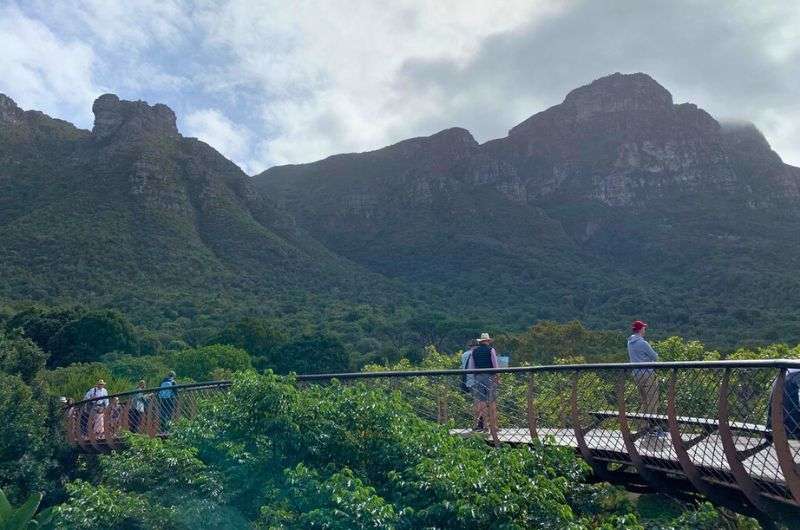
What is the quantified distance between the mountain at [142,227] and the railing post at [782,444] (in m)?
44.9

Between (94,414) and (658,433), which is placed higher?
(658,433)

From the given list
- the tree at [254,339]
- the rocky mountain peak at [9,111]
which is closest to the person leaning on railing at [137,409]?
the tree at [254,339]

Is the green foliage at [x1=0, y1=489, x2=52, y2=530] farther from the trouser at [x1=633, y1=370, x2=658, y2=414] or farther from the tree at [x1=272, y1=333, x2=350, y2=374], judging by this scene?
the tree at [x1=272, y1=333, x2=350, y2=374]

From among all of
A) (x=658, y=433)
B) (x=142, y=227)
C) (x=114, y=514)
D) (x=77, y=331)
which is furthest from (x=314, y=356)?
(x=658, y=433)

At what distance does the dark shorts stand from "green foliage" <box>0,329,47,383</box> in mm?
13912

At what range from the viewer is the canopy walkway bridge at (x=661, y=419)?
523 centimetres

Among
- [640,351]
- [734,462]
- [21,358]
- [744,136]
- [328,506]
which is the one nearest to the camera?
[734,462]

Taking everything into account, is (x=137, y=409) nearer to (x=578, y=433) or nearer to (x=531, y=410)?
(x=531, y=410)

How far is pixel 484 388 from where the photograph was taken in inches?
332

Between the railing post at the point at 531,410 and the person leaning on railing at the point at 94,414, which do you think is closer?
the railing post at the point at 531,410

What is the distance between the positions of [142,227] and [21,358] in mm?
40259

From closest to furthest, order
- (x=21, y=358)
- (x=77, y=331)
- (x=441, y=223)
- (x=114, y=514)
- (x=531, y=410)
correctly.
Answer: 1. (x=114, y=514)
2. (x=531, y=410)
3. (x=21, y=358)
4. (x=77, y=331)
5. (x=441, y=223)

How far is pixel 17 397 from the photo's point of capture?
14391 millimetres

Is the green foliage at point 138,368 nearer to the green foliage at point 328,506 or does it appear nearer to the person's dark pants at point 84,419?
the person's dark pants at point 84,419
